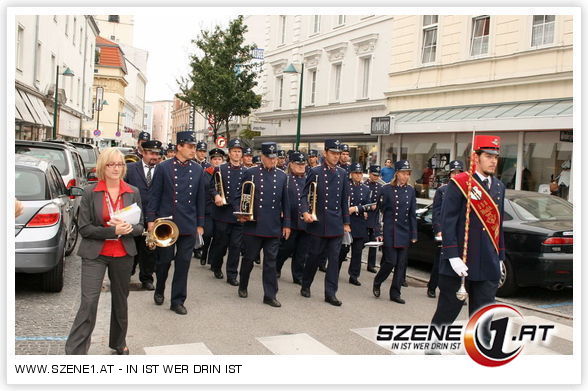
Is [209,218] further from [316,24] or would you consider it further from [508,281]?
[316,24]

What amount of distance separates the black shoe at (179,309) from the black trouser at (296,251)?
2748mm

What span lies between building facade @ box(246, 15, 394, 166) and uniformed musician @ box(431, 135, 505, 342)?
19359 mm

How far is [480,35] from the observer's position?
20.2m

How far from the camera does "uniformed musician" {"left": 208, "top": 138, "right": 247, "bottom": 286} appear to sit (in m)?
9.65

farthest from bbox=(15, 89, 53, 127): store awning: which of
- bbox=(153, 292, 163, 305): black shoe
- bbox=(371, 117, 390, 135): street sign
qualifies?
bbox=(153, 292, 163, 305): black shoe

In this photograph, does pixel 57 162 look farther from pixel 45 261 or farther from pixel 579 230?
pixel 579 230

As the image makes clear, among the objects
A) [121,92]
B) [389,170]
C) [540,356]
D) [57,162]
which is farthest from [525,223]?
[121,92]

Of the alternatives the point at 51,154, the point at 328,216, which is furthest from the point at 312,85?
the point at 328,216

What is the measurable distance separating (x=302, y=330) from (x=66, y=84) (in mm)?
35066

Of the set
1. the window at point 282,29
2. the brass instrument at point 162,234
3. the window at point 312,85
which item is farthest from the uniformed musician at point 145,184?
the window at point 282,29

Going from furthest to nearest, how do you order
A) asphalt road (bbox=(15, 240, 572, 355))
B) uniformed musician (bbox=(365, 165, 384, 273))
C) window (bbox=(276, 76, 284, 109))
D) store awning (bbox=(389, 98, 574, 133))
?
window (bbox=(276, 76, 284, 109))
store awning (bbox=(389, 98, 574, 133))
uniformed musician (bbox=(365, 165, 384, 273))
asphalt road (bbox=(15, 240, 572, 355))

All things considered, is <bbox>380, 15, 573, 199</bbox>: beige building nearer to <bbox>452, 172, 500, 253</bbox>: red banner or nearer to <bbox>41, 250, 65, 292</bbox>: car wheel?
<bbox>452, 172, 500, 253</bbox>: red banner

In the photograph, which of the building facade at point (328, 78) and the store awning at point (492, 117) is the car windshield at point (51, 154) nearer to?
the store awning at point (492, 117)

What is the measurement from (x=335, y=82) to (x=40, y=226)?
22.9 metres
